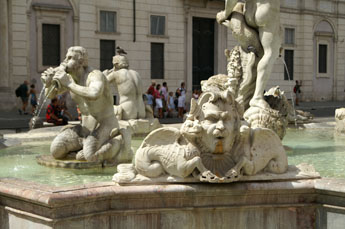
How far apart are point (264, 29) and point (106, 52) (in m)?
17.2

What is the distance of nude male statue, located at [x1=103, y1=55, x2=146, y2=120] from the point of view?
32.2 feet

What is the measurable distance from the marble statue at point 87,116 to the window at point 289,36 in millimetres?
26823

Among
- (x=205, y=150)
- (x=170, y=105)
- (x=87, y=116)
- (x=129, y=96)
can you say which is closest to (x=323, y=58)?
(x=170, y=105)

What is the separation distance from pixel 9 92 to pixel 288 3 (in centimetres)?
1673

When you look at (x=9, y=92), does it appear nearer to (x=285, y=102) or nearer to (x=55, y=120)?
(x=55, y=120)

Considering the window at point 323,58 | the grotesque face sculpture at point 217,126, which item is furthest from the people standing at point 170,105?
the grotesque face sculpture at point 217,126

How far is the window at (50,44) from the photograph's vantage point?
2266 centimetres

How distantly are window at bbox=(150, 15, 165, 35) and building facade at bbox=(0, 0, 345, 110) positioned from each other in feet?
0.14

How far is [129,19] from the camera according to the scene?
989 inches

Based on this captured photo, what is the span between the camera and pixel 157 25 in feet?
85.5

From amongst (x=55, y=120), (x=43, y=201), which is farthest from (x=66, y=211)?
(x=55, y=120)

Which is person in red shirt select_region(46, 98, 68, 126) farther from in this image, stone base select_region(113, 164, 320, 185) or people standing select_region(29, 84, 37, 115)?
stone base select_region(113, 164, 320, 185)

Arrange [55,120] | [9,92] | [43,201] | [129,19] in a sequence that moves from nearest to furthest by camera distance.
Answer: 1. [43,201]
2. [55,120]
3. [9,92]
4. [129,19]

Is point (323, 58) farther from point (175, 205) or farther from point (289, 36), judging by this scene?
point (175, 205)
